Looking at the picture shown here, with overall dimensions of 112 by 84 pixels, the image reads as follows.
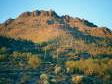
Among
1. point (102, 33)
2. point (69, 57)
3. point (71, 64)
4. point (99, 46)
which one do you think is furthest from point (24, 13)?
point (71, 64)

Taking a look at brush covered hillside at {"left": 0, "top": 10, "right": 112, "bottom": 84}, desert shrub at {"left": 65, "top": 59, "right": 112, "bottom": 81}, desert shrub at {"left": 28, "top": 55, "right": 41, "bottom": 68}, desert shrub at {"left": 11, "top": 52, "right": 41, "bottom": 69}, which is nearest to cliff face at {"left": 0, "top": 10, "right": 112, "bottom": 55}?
brush covered hillside at {"left": 0, "top": 10, "right": 112, "bottom": 84}

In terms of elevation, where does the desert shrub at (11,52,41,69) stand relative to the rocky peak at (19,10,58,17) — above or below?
below

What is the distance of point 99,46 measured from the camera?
12394 cm

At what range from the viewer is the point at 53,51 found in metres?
106

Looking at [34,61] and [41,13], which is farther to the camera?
[41,13]

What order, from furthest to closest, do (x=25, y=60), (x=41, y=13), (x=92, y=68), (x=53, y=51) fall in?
(x=41, y=13) → (x=53, y=51) → (x=25, y=60) → (x=92, y=68)

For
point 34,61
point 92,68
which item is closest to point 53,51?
point 34,61

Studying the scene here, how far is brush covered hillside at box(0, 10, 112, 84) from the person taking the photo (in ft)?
237

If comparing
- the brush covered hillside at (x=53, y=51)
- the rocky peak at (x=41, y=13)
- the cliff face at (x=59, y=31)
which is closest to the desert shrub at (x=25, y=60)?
the brush covered hillside at (x=53, y=51)

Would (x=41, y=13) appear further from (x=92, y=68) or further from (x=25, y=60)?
(x=92, y=68)

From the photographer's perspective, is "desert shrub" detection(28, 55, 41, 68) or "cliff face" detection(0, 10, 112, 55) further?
"cliff face" detection(0, 10, 112, 55)

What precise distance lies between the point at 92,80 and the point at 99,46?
54084 millimetres

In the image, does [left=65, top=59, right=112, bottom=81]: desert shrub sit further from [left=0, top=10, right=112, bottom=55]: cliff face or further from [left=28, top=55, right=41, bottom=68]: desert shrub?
[left=0, top=10, right=112, bottom=55]: cliff face

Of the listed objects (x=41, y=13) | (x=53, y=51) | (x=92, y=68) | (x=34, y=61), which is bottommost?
(x=92, y=68)
